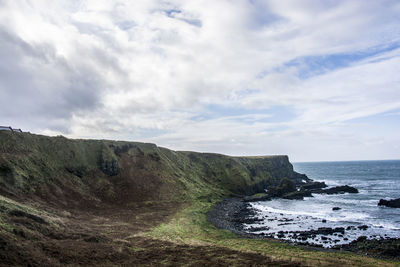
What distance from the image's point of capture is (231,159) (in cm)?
12231

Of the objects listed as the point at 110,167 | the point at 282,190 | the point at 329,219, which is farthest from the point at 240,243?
Answer: the point at 282,190

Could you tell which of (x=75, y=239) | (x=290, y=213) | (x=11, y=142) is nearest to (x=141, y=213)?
(x=75, y=239)

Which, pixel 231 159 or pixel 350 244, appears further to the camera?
pixel 231 159

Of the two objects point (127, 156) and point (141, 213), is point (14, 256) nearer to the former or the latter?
point (141, 213)

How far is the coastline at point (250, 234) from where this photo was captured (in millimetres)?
36844

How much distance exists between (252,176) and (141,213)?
70991 millimetres

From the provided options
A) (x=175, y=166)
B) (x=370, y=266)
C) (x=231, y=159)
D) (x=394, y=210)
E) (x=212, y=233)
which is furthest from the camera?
(x=231, y=159)

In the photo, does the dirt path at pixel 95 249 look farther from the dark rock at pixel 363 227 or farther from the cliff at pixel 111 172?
the dark rock at pixel 363 227

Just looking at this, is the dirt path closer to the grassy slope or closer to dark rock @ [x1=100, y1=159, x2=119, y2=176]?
the grassy slope

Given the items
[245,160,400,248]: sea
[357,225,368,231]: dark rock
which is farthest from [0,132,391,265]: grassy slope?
[357,225,368,231]: dark rock

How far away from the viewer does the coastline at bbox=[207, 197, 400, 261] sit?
36844 mm

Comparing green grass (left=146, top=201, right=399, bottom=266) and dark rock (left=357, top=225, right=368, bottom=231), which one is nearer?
green grass (left=146, top=201, right=399, bottom=266)

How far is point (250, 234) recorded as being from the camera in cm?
4744

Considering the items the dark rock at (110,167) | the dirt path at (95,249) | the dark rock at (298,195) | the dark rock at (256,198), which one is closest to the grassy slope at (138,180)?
the dark rock at (110,167)
